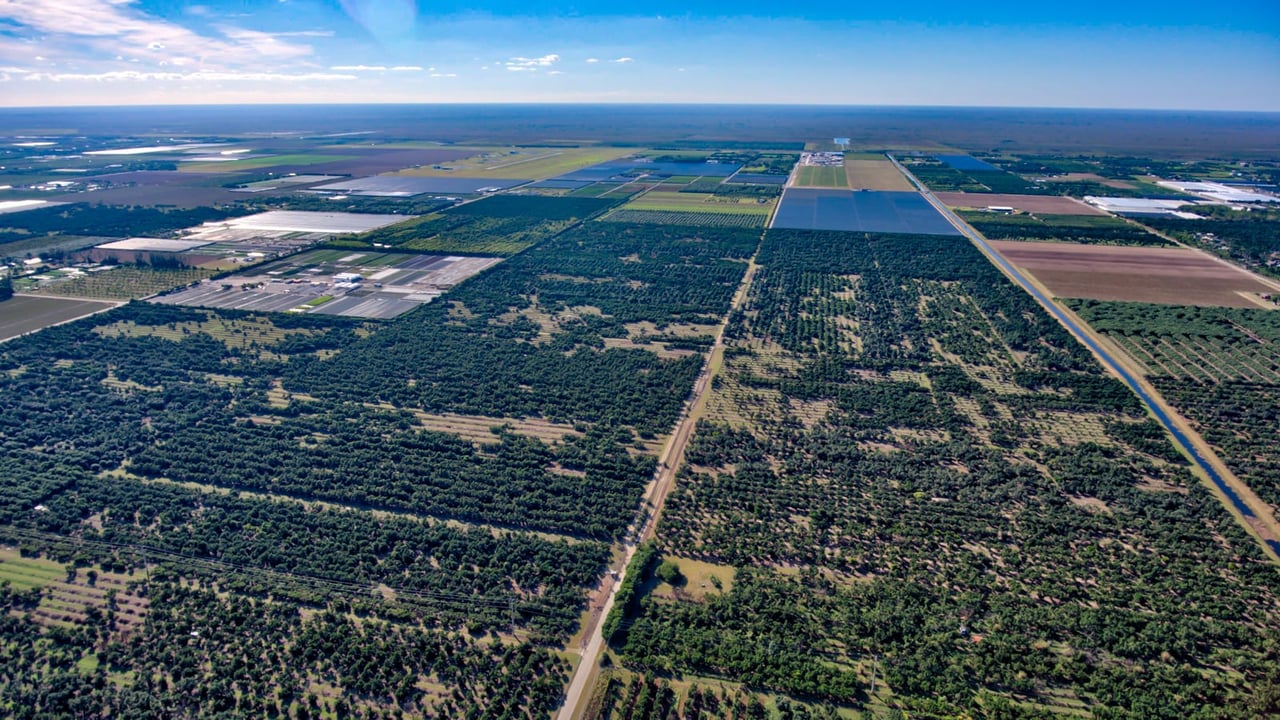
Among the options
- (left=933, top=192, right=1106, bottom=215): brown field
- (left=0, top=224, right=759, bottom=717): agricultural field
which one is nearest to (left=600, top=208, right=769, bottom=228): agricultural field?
(left=933, top=192, right=1106, bottom=215): brown field

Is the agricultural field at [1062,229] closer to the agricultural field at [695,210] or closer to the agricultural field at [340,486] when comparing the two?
the agricultural field at [695,210]

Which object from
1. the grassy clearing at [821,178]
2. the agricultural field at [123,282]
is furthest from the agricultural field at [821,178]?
the agricultural field at [123,282]

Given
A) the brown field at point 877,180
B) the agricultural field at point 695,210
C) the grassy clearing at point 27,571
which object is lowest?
the grassy clearing at point 27,571

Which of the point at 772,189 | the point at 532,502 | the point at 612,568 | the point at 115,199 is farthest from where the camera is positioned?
the point at 772,189

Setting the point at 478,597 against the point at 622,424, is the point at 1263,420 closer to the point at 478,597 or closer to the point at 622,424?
the point at 622,424

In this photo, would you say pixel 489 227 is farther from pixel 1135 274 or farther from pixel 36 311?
pixel 1135 274

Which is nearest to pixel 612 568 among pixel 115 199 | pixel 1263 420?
pixel 1263 420
